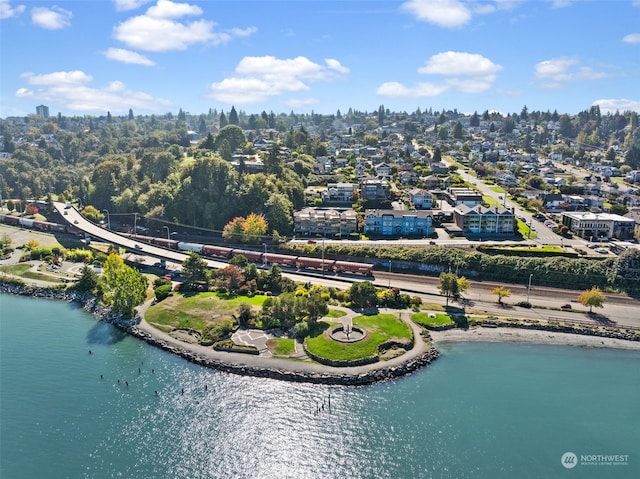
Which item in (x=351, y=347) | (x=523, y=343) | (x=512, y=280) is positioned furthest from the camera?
(x=512, y=280)

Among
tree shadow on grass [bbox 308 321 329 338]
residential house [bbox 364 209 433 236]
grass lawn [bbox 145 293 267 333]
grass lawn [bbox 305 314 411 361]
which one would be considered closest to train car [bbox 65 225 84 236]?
grass lawn [bbox 145 293 267 333]

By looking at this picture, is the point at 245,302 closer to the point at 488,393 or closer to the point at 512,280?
the point at 488,393

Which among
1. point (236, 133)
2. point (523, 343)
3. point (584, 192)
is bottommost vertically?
point (523, 343)

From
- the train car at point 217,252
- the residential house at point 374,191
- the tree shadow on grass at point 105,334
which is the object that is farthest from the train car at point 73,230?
the residential house at point 374,191

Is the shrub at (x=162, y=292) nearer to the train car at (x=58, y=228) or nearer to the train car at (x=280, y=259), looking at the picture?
the train car at (x=280, y=259)

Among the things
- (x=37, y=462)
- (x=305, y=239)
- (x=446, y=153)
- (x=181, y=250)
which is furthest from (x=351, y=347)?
(x=446, y=153)

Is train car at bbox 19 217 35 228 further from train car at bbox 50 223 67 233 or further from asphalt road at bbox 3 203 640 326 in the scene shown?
asphalt road at bbox 3 203 640 326

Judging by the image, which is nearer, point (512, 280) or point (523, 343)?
point (523, 343)

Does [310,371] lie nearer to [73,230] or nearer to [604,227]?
[604,227]
